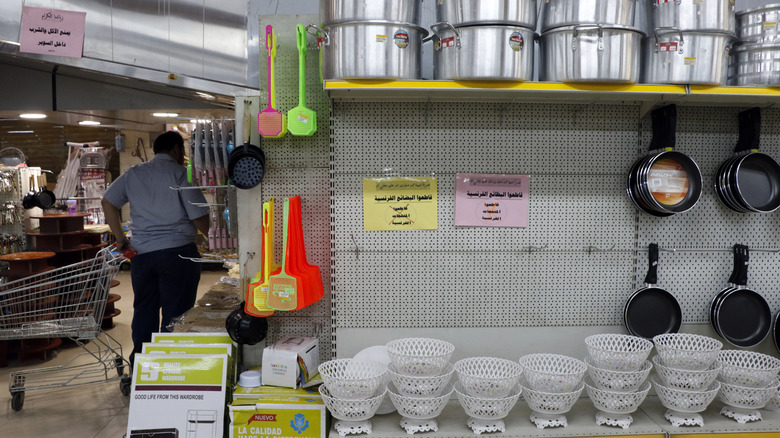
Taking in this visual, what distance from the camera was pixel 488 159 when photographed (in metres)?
2.40

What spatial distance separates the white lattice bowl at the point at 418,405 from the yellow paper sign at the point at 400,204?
0.74 metres

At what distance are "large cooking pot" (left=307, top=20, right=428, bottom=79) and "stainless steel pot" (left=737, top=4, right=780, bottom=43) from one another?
52.1 inches

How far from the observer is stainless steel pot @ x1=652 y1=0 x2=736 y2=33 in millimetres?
2006

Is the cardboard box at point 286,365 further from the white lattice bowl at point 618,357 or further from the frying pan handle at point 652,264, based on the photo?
the frying pan handle at point 652,264

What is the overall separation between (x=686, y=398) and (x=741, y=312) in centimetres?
69

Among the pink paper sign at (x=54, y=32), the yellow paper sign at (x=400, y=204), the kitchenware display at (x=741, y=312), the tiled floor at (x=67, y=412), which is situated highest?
the pink paper sign at (x=54, y=32)

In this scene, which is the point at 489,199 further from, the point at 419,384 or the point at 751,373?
the point at 751,373

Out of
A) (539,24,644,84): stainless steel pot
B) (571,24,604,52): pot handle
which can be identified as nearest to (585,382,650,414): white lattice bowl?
(539,24,644,84): stainless steel pot

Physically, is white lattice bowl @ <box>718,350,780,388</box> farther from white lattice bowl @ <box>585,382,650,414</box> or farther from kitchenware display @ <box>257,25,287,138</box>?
kitchenware display @ <box>257,25,287,138</box>

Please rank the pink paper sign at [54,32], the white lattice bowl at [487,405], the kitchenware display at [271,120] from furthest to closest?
the pink paper sign at [54,32] → the kitchenware display at [271,120] → the white lattice bowl at [487,405]

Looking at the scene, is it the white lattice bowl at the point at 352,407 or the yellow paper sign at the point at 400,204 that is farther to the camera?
the yellow paper sign at the point at 400,204

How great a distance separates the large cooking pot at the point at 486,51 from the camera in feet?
6.36

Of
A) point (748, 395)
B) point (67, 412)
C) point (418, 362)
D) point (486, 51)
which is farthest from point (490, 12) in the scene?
point (67, 412)

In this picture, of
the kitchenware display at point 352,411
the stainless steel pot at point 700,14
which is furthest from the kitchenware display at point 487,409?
the stainless steel pot at point 700,14
